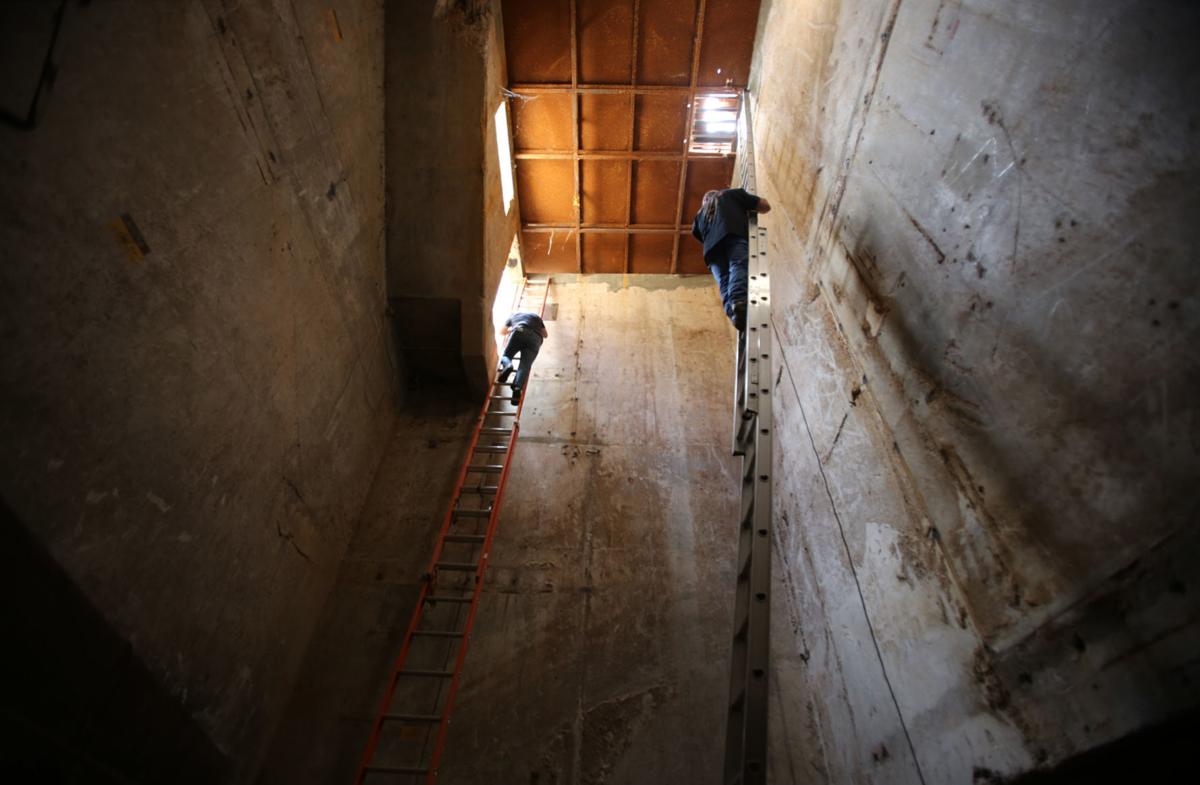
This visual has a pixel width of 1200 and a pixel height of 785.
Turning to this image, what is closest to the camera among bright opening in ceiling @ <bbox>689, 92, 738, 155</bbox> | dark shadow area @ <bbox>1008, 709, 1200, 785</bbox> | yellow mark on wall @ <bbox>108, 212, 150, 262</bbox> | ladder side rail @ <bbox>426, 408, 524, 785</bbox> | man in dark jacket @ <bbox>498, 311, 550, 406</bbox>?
dark shadow area @ <bbox>1008, 709, 1200, 785</bbox>

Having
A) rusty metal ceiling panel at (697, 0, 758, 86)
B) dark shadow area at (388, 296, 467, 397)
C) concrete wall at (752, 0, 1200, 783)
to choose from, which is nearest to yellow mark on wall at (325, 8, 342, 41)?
dark shadow area at (388, 296, 467, 397)

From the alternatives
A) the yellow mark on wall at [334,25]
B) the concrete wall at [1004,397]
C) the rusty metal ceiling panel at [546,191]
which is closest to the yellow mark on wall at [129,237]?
the yellow mark on wall at [334,25]

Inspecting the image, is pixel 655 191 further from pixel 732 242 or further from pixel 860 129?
pixel 860 129

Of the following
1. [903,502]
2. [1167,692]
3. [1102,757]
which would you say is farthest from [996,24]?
[1102,757]

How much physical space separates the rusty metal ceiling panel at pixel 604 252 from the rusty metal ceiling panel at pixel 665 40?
2.36 metres

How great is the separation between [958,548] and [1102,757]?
790 millimetres

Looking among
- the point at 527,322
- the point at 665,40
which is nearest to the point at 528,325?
the point at 527,322

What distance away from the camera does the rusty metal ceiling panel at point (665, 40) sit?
23.9 feet

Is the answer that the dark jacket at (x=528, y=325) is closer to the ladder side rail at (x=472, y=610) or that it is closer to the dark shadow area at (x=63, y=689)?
the ladder side rail at (x=472, y=610)

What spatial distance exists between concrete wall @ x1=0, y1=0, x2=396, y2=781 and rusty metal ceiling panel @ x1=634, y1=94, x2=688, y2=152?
13.4 feet

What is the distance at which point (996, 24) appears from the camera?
2.10m

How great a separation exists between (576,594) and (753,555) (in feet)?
9.35

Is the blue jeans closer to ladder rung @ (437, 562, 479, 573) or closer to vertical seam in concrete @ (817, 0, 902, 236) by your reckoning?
vertical seam in concrete @ (817, 0, 902, 236)

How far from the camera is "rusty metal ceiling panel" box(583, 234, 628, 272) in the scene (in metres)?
9.20
